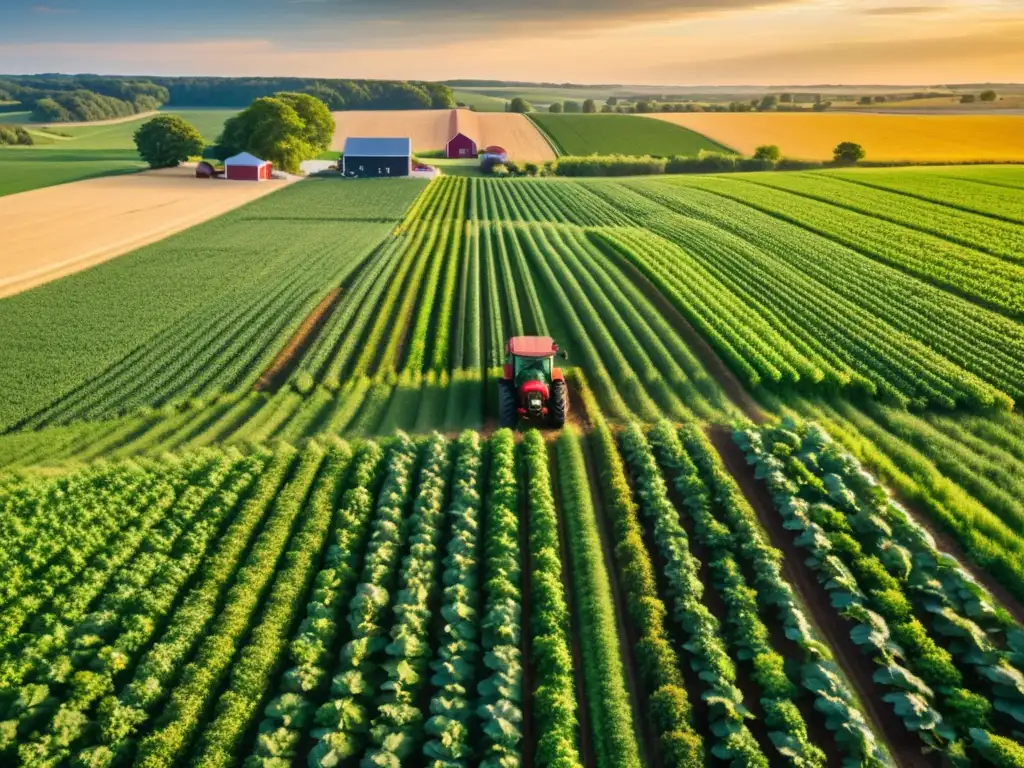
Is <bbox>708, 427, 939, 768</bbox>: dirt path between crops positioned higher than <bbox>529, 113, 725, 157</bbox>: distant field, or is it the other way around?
<bbox>529, 113, 725, 157</bbox>: distant field

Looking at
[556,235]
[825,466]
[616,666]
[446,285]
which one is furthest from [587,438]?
[556,235]

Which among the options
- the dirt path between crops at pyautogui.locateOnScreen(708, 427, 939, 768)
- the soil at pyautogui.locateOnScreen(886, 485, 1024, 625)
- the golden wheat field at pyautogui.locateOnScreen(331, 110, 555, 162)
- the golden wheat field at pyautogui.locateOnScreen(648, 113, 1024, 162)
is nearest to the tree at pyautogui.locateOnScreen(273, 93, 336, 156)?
the golden wheat field at pyautogui.locateOnScreen(331, 110, 555, 162)

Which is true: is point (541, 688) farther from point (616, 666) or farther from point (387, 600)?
point (387, 600)

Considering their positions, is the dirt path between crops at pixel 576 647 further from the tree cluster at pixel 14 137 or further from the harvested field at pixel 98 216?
the tree cluster at pixel 14 137

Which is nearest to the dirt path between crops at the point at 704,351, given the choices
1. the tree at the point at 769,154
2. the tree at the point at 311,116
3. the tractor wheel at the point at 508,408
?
the tractor wheel at the point at 508,408

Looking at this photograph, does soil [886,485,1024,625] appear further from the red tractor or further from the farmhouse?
the farmhouse

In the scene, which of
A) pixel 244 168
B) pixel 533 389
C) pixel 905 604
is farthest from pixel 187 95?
pixel 905 604
